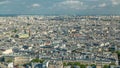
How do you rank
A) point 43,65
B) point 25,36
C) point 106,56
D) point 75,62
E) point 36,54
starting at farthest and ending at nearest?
point 25,36, point 36,54, point 106,56, point 75,62, point 43,65

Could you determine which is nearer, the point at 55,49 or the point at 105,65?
the point at 105,65

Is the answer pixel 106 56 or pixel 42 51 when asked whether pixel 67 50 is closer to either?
pixel 42 51

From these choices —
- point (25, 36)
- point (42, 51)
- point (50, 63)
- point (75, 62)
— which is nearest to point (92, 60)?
point (75, 62)

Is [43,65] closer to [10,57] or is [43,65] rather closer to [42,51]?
[10,57]

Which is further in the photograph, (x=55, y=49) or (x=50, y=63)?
(x=55, y=49)

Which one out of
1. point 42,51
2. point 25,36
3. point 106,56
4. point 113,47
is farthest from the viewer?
point 25,36

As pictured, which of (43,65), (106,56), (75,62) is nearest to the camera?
(43,65)

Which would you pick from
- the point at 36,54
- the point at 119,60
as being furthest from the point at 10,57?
the point at 119,60

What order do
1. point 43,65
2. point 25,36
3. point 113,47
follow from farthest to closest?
point 25,36, point 113,47, point 43,65

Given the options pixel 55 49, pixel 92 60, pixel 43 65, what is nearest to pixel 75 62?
pixel 92 60
